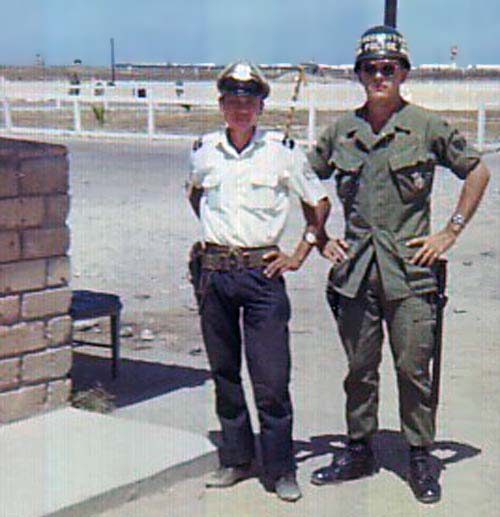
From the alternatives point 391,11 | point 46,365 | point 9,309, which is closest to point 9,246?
point 9,309

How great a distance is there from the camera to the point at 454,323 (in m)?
8.86

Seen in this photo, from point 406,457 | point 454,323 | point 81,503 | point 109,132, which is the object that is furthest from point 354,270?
point 109,132

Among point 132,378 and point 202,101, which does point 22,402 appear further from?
point 202,101

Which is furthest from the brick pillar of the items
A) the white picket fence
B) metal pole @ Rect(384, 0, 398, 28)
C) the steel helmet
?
the white picket fence

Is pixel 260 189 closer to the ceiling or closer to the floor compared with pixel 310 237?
closer to the ceiling

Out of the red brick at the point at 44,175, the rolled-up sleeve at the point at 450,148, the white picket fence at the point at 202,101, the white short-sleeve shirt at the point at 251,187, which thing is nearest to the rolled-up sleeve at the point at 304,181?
the white short-sleeve shirt at the point at 251,187

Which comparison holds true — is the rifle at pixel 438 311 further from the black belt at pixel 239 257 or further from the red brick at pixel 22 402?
the red brick at pixel 22 402

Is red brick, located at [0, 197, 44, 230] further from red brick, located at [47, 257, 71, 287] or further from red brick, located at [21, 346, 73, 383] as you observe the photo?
red brick, located at [21, 346, 73, 383]

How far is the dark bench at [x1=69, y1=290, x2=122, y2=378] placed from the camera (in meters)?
6.68

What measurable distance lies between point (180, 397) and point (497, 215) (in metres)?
8.86

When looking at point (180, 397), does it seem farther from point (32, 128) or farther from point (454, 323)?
point (32, 128)

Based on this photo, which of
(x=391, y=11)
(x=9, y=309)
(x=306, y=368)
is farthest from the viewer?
(x=391, y=11)

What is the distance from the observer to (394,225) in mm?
5035

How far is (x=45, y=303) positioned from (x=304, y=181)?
1640 millimetres
